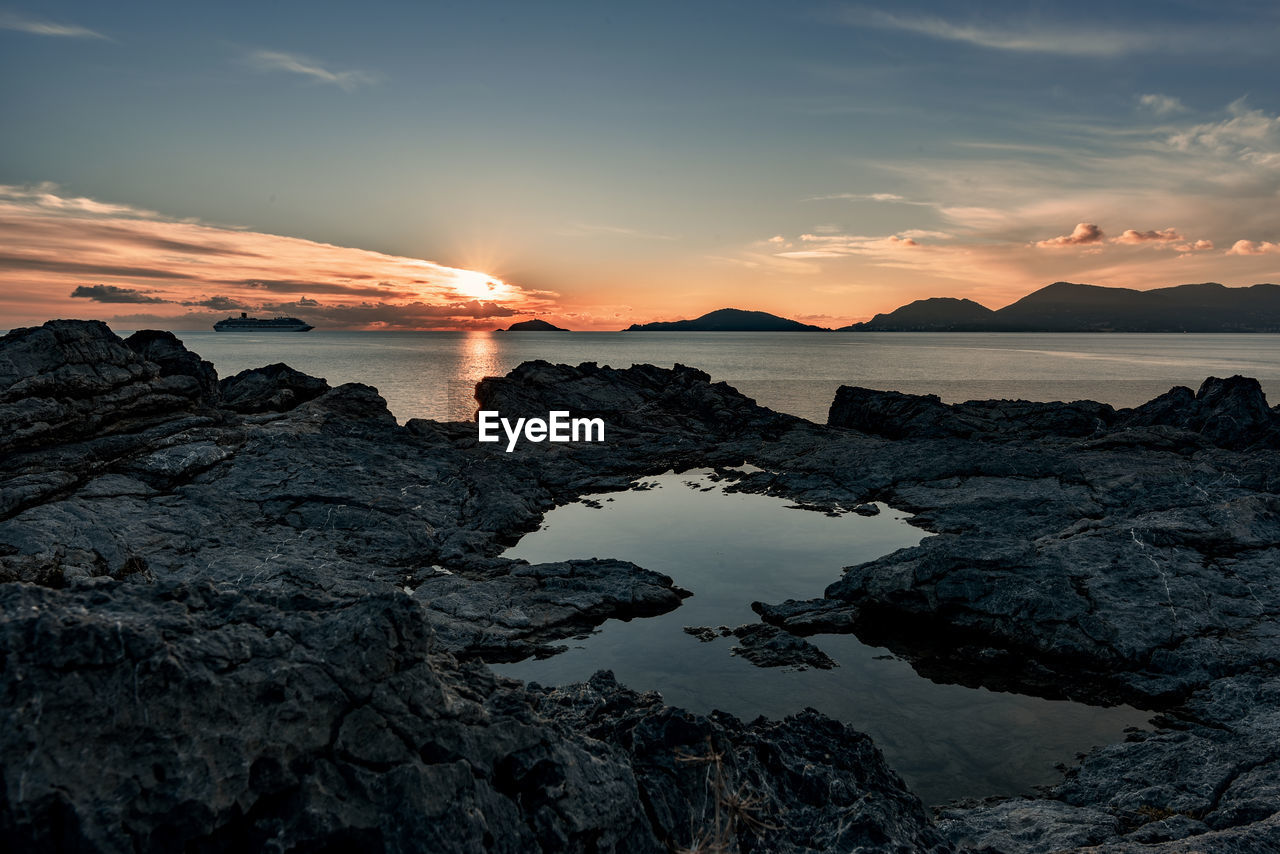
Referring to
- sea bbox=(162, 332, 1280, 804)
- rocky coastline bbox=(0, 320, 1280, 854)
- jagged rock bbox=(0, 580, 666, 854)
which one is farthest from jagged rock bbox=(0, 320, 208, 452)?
jagged rock bbox=(0, 580, 666, 854)

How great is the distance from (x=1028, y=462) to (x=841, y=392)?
24.1 metres

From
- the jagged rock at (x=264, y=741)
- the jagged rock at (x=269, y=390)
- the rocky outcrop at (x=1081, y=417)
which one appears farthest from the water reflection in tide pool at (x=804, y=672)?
the rocky outcrop at (x=1081, y=417)

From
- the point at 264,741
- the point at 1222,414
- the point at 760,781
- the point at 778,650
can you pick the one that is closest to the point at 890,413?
the point at 1222,414

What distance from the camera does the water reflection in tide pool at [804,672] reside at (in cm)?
1450

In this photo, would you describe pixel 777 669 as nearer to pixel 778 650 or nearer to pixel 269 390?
pixel 778 650

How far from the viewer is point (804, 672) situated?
711 inches

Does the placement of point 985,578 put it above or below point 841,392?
below

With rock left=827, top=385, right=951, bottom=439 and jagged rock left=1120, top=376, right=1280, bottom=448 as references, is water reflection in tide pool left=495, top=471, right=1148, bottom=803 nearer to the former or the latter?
rock left=827, top=385, right=951, bottom=439

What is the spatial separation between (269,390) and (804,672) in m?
36.0

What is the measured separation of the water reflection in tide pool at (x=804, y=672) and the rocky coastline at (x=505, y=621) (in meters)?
0.85

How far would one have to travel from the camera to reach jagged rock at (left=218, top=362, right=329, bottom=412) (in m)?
39.8

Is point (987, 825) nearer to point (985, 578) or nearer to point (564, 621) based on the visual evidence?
point (985, 578)

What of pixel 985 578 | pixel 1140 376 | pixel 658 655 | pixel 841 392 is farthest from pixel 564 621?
pixel 1140 376

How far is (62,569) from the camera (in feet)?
56.2
